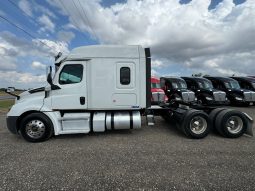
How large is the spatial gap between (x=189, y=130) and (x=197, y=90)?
30.6ft

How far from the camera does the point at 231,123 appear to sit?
217 inches

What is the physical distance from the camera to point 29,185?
9.92 ft

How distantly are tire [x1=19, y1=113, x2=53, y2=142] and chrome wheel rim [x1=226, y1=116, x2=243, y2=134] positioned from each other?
18.6 feet

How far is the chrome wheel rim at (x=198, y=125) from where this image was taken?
541 cm

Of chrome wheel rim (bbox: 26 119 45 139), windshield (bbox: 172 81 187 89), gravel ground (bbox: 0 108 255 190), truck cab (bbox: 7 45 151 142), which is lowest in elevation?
gravel ground (bbox: 0 108 255 190)

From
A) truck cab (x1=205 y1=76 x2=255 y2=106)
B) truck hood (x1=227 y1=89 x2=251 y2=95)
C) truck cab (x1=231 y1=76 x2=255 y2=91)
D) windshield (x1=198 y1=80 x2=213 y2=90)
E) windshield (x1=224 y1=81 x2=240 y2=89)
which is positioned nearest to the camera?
truck cab (x1=205 y1=76 x2=255 y2=106)

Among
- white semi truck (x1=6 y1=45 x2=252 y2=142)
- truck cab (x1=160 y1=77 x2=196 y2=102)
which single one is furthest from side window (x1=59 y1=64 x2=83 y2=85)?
truck cab (x1=160 y1=77 x2=196 y2=102)

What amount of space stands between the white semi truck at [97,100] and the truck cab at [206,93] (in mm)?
7219

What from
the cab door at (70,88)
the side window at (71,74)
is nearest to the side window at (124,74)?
the cab door at (70,88)

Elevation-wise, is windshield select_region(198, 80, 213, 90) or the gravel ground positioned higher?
windshield select_region(198, 80, 213, 90)

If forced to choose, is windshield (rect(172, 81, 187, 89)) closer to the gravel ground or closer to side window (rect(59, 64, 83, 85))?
the gravel ground

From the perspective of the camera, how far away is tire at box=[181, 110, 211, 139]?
5.31 m

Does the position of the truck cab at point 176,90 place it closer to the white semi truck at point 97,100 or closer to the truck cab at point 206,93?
the truck cab at point 206,93

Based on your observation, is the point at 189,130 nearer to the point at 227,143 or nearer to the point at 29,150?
the point at 227,143
